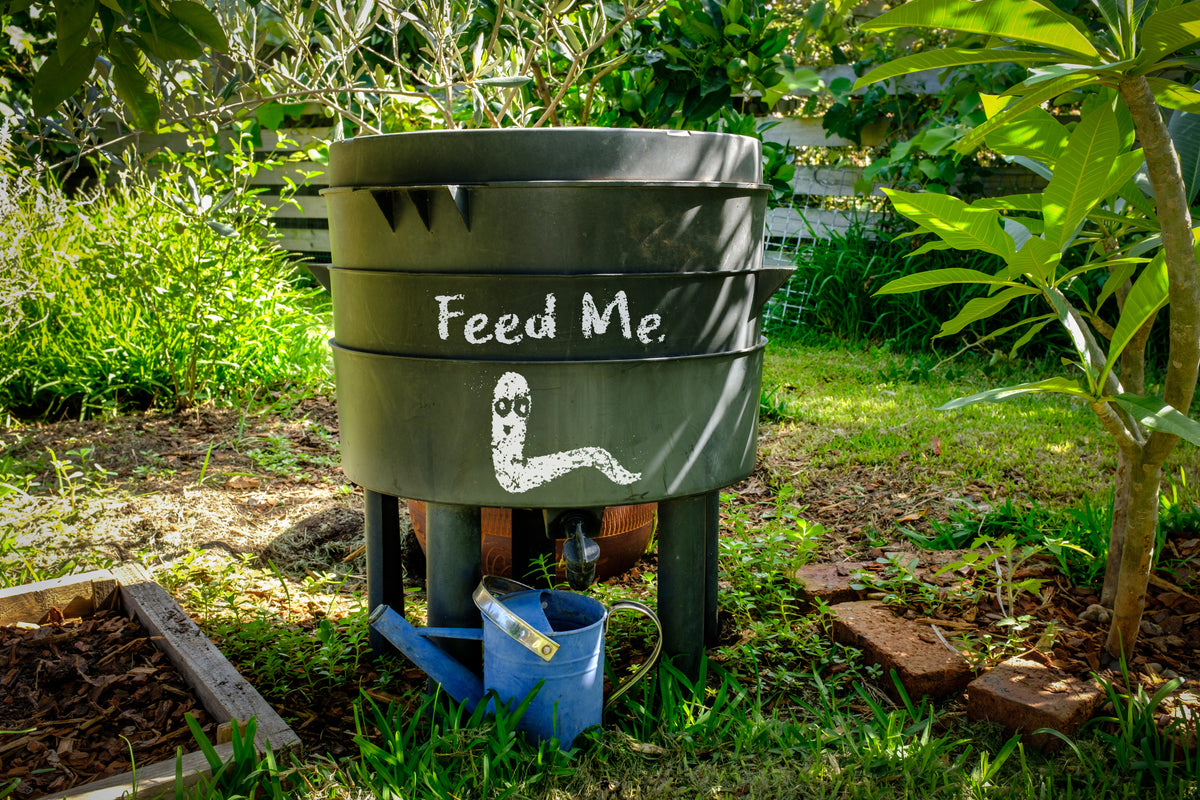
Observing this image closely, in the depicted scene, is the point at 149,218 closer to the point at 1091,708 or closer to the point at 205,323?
the point at 205,323

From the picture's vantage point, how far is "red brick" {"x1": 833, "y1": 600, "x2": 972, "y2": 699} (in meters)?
1.87

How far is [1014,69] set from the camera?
15.1 feet

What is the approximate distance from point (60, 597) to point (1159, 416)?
2.29 m

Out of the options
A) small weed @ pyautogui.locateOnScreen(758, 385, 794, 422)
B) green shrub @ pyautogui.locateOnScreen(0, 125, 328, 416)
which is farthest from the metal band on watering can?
green shrub @ pyautogui.locateOnScreen(0, 125, 328, 416)

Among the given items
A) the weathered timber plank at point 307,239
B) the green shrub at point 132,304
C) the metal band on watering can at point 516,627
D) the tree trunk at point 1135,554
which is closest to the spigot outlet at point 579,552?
the metal band on watering can at point 516,627

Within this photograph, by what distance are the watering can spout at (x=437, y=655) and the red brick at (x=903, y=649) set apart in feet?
2.74

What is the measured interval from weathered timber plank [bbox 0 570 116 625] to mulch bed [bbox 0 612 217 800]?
0.04m

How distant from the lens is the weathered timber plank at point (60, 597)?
6.85 feet

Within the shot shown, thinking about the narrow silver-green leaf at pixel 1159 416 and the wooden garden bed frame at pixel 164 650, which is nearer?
the narrow silver-green leaf at pixel 1159 416

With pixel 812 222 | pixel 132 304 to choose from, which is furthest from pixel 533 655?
pixel 812 222

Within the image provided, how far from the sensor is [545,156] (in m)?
1.59

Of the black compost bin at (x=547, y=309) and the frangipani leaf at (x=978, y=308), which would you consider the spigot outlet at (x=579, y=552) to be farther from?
the frangipani leaf at (x=978, y=308)

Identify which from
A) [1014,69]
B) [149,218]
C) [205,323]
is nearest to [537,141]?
[205,323]

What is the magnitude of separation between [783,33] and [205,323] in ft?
8.77
